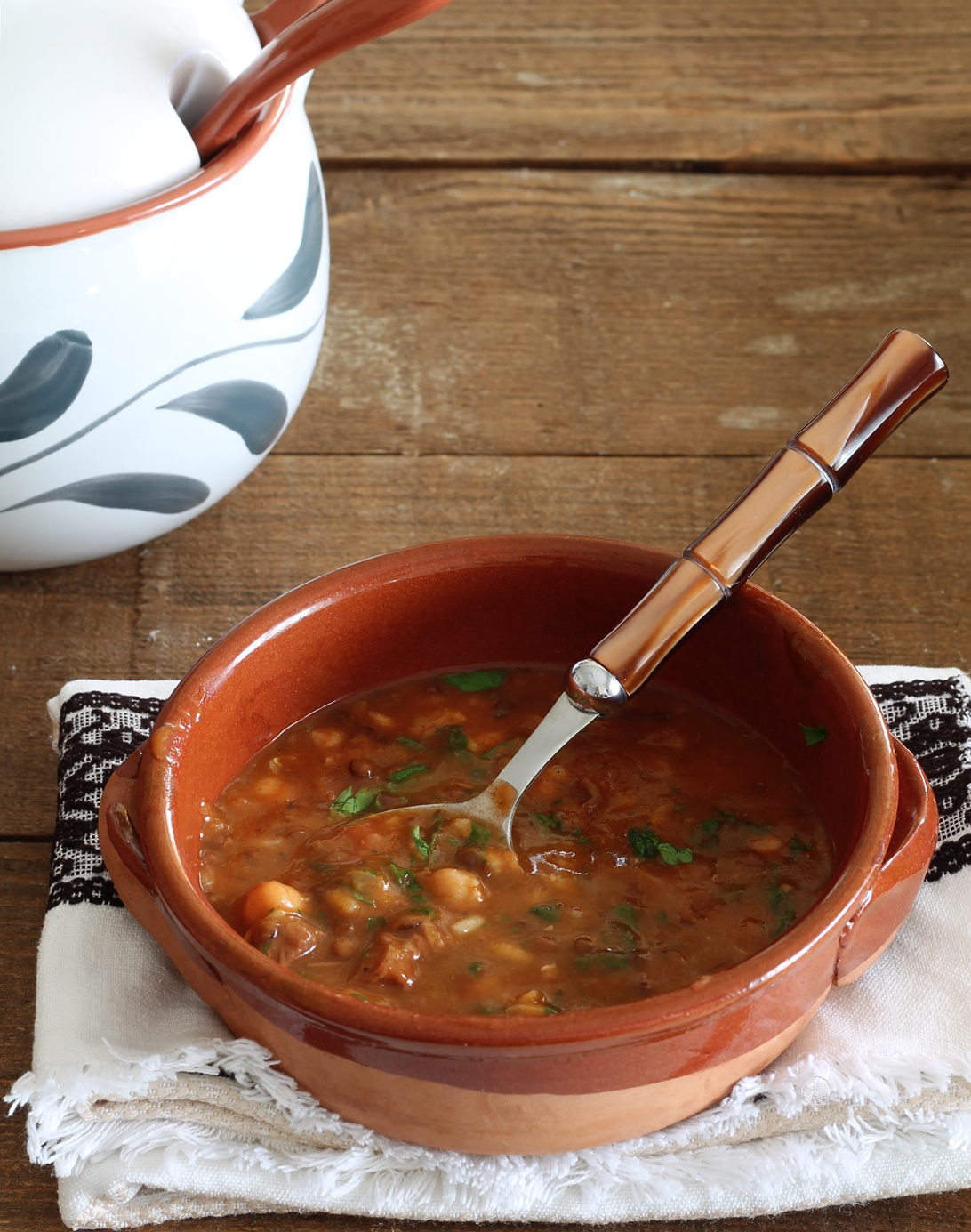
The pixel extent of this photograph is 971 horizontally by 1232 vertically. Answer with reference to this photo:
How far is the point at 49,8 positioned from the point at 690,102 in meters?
1.20

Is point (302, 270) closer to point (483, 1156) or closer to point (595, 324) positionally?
point (595, 324)

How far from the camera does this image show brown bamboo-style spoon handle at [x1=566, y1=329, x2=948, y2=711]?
3.47 feet

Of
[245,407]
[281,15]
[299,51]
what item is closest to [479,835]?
[245,407]

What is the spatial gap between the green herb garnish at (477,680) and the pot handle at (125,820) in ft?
0.94

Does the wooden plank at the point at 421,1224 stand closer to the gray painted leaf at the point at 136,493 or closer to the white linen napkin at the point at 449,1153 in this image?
the white linen napkin at the point at 449,1153

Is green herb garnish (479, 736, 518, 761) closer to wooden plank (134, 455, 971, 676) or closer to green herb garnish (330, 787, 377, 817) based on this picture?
green herb garnish (330, 787, 377, 817)

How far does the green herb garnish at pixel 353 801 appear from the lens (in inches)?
43.3

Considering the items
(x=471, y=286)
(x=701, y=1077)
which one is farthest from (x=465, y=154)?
(x=701, y=1077)

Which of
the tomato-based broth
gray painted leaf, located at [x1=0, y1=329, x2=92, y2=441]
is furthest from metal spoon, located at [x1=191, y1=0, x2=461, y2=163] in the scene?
the tomato-based broth

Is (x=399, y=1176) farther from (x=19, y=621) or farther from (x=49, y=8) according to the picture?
(x=49, y=8)

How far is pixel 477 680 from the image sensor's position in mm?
1229

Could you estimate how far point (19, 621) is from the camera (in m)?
1.48

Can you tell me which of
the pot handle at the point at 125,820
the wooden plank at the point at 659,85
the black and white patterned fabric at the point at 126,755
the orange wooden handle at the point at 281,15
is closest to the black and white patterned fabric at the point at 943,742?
the black and white patterned fabric at the point at 126,755

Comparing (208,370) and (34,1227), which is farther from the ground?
(208,370)
